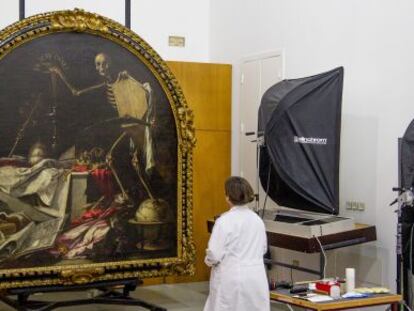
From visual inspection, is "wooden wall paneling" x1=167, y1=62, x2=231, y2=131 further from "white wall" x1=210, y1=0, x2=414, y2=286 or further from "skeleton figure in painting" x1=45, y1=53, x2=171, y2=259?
"skeleton figure in painting" x1=45, y1=53, x2=171, y2=259

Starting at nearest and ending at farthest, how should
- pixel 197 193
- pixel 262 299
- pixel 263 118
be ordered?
1. pixel 262 299
2. pixel 263 118
3. pixel 197 193

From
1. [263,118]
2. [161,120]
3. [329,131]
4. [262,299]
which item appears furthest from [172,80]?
[262,299]

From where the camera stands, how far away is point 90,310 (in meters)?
7.21

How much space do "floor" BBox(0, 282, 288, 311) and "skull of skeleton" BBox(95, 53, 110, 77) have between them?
2.49 meters

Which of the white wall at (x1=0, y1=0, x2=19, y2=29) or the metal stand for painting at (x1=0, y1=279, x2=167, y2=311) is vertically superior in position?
the white wall at (x1=0, y1=0, x2=19, y2=29)

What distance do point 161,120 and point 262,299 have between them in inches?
101

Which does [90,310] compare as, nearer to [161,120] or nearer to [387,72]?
[161,120]

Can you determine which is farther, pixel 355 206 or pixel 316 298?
pixel 355 206

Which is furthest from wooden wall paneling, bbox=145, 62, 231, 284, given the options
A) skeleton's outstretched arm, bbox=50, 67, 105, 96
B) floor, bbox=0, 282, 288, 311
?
skeleton's outstretched arm, bbox=50, 67, 105, 96

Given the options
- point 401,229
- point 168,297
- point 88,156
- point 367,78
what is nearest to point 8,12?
point 88,156

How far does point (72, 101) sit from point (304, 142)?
223 centimetres

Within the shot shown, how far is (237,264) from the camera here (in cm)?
490

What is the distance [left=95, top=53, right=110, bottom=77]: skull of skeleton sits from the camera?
662 cm

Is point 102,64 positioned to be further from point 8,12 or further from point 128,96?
point 8,12
